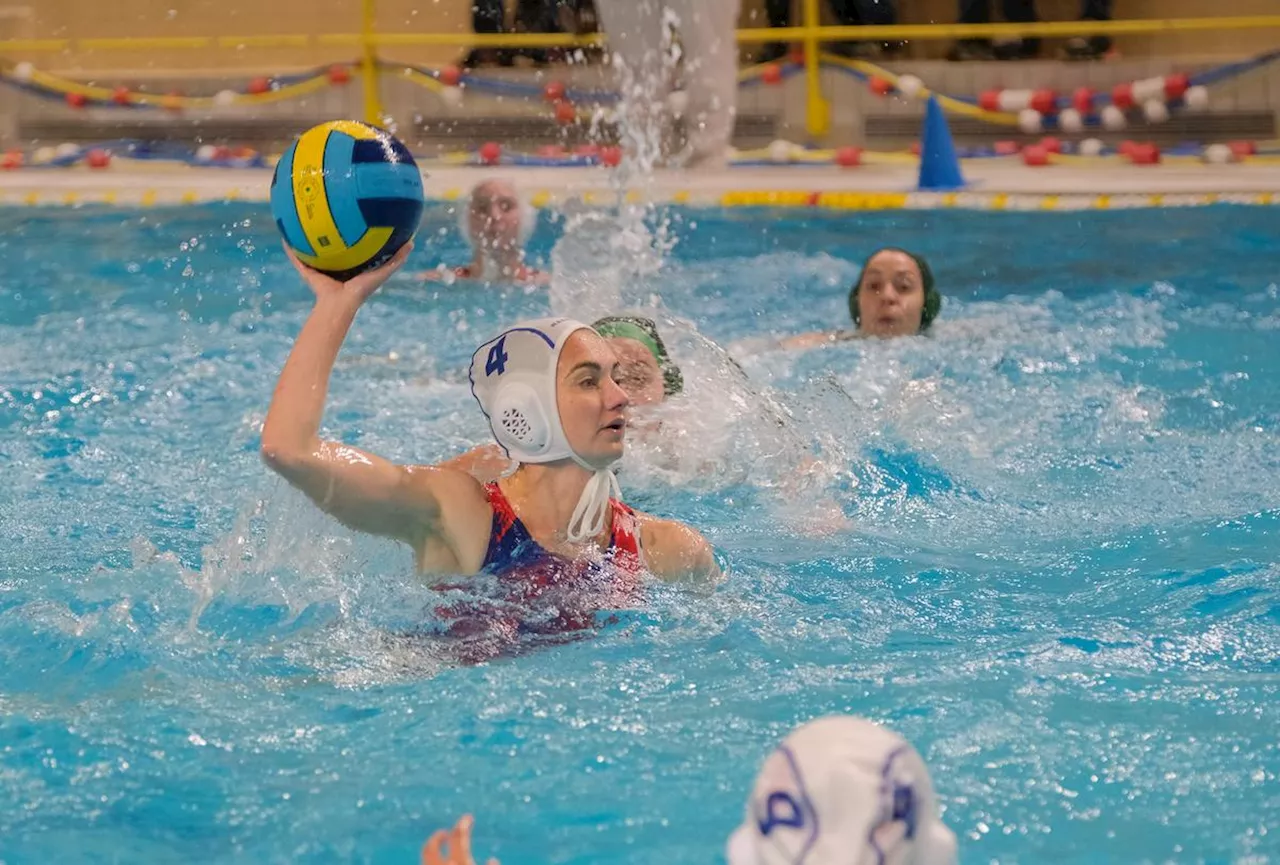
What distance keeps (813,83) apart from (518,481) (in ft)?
26.1

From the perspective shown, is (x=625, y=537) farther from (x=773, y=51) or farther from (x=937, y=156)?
(x=773, y=51)

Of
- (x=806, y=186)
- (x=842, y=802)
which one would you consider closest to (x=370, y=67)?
(x=806, y=186)

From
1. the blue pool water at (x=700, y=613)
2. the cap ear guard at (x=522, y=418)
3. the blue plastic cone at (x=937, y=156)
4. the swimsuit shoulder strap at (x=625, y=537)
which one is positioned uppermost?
the blue plastic cone at (x=937, y=156)

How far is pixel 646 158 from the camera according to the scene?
9.94m

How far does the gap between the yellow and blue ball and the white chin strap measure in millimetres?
616

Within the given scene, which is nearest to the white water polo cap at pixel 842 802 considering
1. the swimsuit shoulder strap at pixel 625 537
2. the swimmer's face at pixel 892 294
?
the swimsuit shoulder strap at pixel 625 537

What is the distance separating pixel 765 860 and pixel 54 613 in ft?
8.00

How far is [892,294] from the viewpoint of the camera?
611 centimetres

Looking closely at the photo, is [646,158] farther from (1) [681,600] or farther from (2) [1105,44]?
(1) [681,600]

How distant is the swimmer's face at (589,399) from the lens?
10.0ft

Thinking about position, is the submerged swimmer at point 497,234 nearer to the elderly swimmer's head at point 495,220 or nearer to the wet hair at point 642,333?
the elderly swimmer's head at point 495,220

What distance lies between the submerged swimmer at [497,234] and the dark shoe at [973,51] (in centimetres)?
469

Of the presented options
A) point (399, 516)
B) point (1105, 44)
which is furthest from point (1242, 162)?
point (399, 516)

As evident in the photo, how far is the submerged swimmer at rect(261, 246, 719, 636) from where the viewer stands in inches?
107
